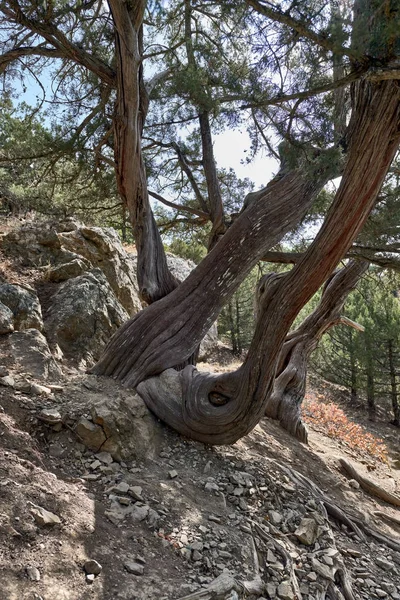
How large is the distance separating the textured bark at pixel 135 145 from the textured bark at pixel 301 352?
81.4 inches

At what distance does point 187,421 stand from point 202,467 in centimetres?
45

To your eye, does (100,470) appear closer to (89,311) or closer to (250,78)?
(89,311)

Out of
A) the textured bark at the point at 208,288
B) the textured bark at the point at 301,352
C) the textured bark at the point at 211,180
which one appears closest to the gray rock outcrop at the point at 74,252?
the textured bark at the point at 208,288

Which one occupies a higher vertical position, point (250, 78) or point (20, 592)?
point (250, 78)

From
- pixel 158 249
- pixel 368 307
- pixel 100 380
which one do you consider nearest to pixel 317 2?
pixel 158 249

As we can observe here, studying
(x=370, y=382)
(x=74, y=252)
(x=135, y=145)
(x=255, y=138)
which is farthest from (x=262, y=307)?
(x=370, y=382)

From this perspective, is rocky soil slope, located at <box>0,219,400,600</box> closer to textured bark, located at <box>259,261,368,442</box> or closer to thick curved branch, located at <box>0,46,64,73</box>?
textured bark, located at <box>259,261,368,442</box>

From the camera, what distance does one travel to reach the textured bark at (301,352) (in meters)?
6.63

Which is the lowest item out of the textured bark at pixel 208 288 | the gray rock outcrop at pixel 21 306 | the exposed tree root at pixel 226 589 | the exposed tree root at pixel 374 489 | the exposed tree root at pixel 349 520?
the exposed tree root at pixel 226 589

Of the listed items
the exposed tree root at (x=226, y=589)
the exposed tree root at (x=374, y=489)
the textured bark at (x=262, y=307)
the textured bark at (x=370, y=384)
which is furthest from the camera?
the textured bark at (x=370, y=384)

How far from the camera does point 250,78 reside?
305 centimetres

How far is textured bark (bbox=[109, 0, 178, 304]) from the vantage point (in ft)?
13.4

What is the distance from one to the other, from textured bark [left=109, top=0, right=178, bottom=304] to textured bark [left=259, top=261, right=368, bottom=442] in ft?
6.79

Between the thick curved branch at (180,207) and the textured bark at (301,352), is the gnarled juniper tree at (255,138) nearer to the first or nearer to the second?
the thick curved branch at (180,207)
